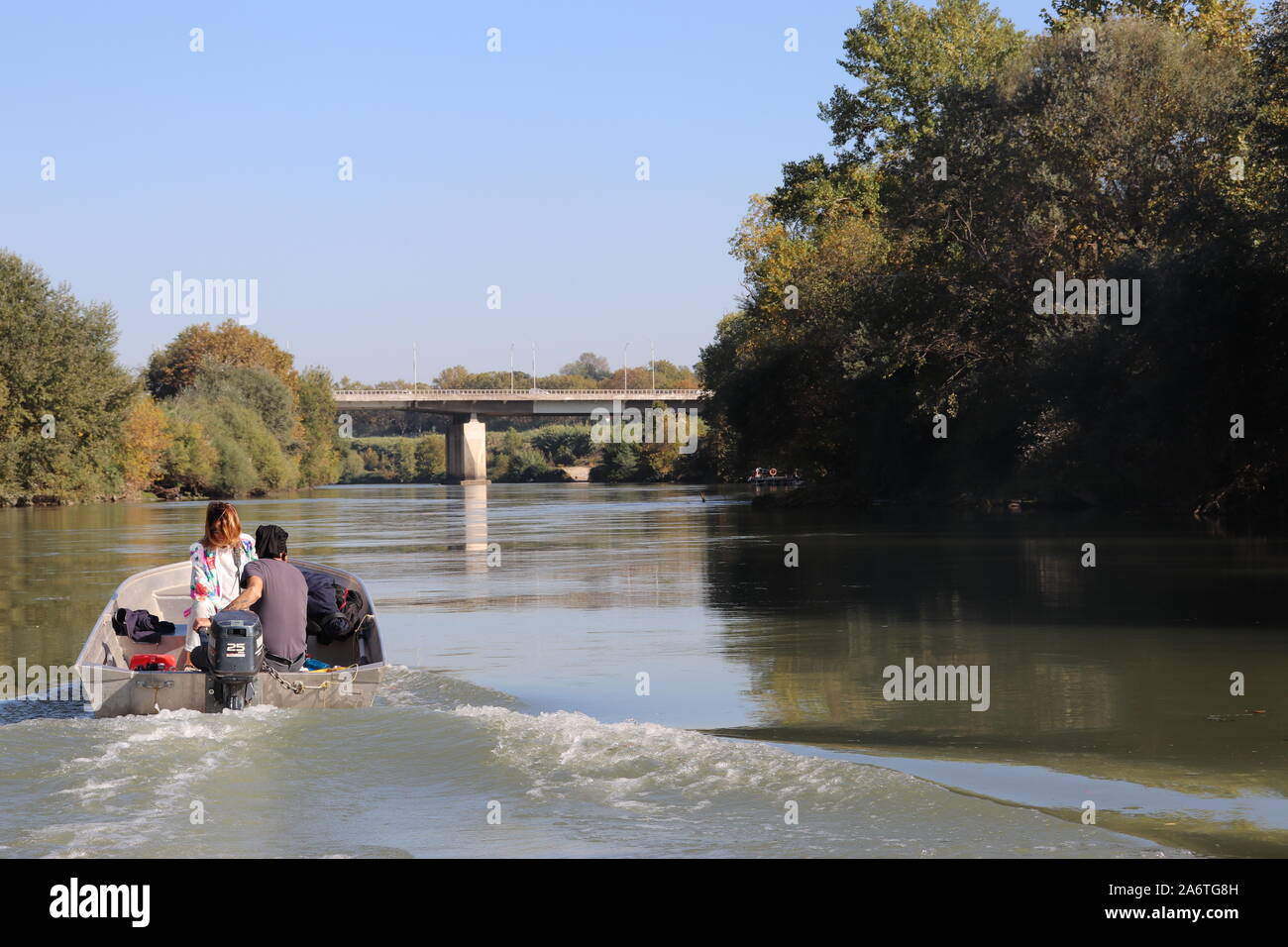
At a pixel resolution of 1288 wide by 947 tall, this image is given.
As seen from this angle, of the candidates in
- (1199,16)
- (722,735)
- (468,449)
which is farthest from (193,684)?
(468,449)

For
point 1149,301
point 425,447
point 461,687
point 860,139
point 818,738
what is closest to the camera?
point 818,738

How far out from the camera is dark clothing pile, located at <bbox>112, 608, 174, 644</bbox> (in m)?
13.8

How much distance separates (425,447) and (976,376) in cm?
14003

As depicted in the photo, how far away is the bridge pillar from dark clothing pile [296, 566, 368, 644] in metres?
129

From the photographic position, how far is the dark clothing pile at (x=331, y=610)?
13891 mm

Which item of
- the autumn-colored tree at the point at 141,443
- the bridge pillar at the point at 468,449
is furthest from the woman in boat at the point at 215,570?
the bridge pillar at the point at 468,449

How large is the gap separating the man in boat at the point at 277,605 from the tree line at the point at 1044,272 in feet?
94.0

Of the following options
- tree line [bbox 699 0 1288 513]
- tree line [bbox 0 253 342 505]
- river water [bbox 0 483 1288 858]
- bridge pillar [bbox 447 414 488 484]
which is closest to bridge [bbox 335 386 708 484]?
bridge pillar [bbox 447 414 488 484]

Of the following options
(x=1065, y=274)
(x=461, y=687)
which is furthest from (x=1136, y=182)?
(x=461, y=687)

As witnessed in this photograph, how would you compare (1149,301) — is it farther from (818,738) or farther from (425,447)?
(425,447)

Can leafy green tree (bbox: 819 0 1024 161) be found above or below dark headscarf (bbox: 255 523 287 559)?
above

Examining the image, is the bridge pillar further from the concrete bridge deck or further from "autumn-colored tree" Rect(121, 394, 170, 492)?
"autumn-colored tree" Rect(121, 394, 170, 492)

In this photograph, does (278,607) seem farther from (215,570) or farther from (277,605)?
(215,570)
